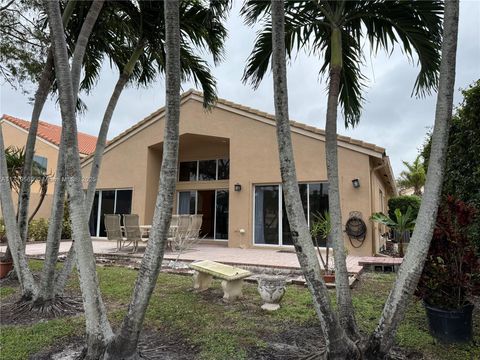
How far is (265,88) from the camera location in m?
5.73

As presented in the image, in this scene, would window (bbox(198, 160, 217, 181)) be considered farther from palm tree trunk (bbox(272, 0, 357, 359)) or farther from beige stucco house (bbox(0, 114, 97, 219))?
palm tree trunk (bbox(272, 0, 357, 359))

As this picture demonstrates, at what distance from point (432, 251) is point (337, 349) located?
2280 millimetres

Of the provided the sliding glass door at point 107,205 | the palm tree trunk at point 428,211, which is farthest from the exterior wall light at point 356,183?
the sliding glass door at point 107,205

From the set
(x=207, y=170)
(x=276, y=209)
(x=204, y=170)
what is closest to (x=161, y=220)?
(x=276, y=209)

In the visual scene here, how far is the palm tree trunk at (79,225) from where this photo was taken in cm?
371

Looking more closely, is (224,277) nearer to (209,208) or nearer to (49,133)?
(209,208)

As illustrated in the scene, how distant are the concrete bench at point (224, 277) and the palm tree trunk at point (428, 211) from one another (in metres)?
3.25

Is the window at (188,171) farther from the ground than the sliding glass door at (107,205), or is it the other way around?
the window at (188,171)

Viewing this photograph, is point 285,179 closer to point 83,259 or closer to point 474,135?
point 83,259

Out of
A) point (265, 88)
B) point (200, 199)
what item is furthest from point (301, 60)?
point (200, 199)

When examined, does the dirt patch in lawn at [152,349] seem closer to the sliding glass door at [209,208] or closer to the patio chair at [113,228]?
the patio chair at [113,228]

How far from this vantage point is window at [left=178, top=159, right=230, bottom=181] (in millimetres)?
16688

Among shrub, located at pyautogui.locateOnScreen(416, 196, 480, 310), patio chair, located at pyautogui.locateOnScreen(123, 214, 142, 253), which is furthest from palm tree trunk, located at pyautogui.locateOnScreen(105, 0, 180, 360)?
patio chair, located at pyautogui.locateOnScreen(123, 214, 142, 253)

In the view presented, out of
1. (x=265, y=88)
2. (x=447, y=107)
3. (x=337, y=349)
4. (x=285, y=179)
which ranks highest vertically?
(x=265, y=88)
